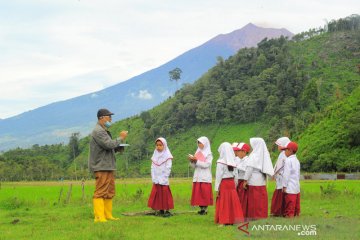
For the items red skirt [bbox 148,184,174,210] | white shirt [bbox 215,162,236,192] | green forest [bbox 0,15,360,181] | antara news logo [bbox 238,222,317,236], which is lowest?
antara news logo [bbox 238,222,317,236]

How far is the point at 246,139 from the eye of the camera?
7519cm

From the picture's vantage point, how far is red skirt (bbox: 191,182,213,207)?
1292 centimetres

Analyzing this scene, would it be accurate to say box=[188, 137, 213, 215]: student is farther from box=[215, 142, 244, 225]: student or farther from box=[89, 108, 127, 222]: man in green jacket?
box=[89, 108, 127, 222]: man in green jacket

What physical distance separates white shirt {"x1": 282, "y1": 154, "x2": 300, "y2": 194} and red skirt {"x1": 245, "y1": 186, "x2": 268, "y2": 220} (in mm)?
718

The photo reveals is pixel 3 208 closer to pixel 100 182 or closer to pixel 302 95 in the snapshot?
pixel 100 182

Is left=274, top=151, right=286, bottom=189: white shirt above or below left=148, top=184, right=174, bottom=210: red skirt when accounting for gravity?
above

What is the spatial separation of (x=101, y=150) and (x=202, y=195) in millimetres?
3245

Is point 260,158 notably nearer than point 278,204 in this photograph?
Yes

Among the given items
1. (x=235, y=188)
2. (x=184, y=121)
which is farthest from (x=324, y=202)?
(x=184, y=121)

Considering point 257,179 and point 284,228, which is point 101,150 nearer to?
point 257,179

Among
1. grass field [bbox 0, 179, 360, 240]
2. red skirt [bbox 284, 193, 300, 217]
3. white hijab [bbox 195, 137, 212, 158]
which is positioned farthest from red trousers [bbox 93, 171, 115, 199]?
red skirt [bbox 284, 193, 300, 217]

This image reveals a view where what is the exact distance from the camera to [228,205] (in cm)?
1052

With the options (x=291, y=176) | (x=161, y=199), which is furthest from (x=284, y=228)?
(x=161, y=199)

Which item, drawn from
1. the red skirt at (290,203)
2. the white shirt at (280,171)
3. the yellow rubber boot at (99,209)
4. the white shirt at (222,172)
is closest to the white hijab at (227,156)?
the white shirt at (222,172)
